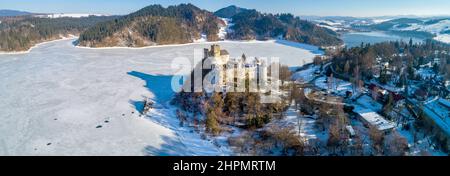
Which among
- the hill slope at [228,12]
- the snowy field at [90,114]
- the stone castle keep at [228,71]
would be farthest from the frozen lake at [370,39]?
the snowy field at [90,114]

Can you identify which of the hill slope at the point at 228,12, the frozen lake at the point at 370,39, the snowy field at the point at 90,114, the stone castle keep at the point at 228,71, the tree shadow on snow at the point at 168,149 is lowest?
the tree shadow on snow at the point at 168,149

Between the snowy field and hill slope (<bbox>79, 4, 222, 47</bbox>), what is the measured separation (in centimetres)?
3186

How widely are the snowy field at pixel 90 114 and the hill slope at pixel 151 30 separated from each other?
3186cm

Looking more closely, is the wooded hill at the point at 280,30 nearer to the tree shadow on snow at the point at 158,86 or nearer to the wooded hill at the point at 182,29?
the wooded hill at the point at 182,29

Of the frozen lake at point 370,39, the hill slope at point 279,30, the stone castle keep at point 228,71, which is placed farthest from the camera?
the hill slope at point 279,30

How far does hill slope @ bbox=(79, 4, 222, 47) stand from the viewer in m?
73.6

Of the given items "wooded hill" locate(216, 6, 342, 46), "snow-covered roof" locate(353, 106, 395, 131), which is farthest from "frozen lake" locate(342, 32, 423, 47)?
"snow-covered roof" locate(353, 106, 395, 131)

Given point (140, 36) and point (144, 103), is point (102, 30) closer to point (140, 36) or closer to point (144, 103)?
point (140, 36)

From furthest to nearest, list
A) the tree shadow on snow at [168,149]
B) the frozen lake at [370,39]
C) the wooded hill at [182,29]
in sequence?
the frozen lake at [370,39] → the wooded hill at [182,29] → the tree shadow on snow at [168,149]

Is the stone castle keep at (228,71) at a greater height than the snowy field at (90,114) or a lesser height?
greater

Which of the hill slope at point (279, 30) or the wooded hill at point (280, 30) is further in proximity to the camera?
the wooded hill at point (280, 30)

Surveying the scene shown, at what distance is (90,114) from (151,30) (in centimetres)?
6013

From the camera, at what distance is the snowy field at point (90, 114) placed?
60.5 ft

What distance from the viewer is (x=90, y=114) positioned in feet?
79.5
